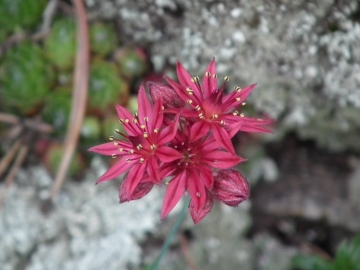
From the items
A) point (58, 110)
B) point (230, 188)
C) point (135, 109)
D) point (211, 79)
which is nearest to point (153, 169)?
point (230, 188)

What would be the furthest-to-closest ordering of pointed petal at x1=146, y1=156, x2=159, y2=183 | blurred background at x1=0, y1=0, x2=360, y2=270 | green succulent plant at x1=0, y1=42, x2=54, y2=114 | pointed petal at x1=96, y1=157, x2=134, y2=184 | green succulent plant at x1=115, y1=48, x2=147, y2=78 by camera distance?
1. green succulent plant at x1=115, y1=48, x2=147, y2=78
2. green succulent plant at x1=0, y1=42, x2=54, y2=114
3. blurred background at x1=0, y1=0, x2=360, y2=270
4. pointed petal at x1=96, y1=157, x2=134, y2=184
5. pointed petal at x1=146, y1=156, x2=159, y2=183

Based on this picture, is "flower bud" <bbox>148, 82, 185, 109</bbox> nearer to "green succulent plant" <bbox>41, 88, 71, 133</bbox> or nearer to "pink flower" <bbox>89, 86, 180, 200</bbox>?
"pink flower" <bbox>89, 86, 180, 200</bbox>

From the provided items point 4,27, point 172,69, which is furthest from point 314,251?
point 4,27

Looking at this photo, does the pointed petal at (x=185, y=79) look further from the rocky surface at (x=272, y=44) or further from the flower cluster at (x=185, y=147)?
the rocky surface at (x=272, y=44)

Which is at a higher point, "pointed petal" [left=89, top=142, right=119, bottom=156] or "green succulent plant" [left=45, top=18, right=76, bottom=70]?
"green succulent plant" [left=45, top=18, right=76, bottom=70]

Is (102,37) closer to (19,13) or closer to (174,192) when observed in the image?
(19,13)

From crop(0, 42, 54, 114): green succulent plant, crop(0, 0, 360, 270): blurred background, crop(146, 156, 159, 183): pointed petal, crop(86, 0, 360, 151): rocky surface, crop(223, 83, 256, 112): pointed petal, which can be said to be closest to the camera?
crop(146, 156, 159, 183): pointed petal

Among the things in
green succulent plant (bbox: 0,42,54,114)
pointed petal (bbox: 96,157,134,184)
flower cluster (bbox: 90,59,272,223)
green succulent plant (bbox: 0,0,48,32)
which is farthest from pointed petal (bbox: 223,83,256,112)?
green succulent plant (bbox: 0,0,48,32)
